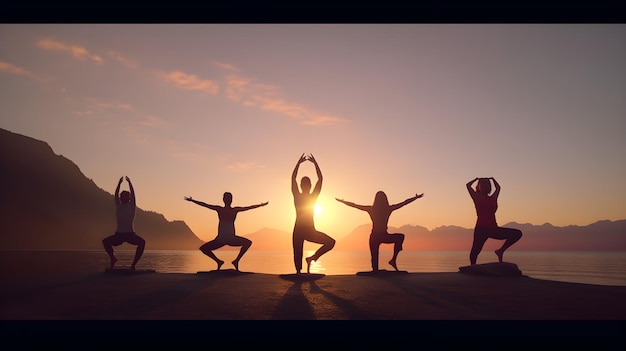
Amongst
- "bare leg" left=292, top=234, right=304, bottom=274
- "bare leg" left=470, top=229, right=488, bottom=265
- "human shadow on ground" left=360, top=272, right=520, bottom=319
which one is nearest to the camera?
"human shadow on ground" left=360, top=272, right=520, bottom=319

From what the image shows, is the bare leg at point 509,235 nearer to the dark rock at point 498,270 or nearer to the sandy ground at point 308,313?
the dark rock at point 498,270

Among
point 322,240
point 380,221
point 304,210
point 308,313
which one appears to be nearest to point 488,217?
point 380,221

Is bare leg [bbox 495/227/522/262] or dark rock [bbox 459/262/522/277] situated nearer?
dark rock [bbox 459/262/522/277]

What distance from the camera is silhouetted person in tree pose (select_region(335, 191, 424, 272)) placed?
505 inches

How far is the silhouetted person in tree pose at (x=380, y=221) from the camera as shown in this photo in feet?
42.1

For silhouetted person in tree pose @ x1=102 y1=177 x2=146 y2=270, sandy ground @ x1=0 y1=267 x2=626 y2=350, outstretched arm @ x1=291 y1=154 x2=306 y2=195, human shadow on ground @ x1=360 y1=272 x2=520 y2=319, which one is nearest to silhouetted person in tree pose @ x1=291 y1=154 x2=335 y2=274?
outstretched arm @ x1=291 y1=154 x2=306 y2=195

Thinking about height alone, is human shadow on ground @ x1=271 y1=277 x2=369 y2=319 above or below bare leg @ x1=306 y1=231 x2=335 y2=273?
below

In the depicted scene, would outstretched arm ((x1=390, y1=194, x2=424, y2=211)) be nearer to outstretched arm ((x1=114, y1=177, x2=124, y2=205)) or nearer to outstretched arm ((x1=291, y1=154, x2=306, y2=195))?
outstretched arm ((x1=291, y1=154, x2=306, y2=195))

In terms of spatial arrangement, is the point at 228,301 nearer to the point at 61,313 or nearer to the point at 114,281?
the point at 61,313

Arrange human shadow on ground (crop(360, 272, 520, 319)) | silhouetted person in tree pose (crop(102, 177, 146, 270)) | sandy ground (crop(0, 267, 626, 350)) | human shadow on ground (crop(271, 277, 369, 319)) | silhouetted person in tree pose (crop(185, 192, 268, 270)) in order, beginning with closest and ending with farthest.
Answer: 1. sandy ground (crop(0, 267, 626, 350))
2. human shadow on ground (crop(271, 277, 369, 319))
3. human shadow on ground (crop(360, 272, 520, 319))
4. silhouetted person in tree pose (crop(102, 177, 146, 270))
5. silhouetted person in tree pose (crop(185, 192, 268, 270))
